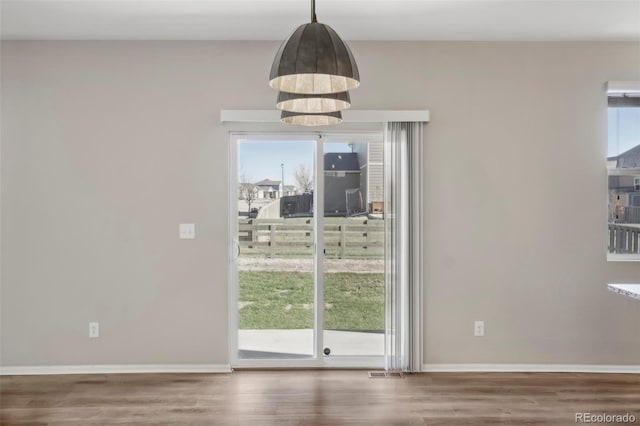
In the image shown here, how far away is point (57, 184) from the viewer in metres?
3.61

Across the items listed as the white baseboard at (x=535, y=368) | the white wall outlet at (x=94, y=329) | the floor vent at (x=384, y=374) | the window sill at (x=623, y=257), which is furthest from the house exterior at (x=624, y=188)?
the white wall outlet at (x=94, y=329)

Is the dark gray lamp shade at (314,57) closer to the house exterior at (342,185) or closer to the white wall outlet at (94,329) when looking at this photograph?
the house exterior at (342,185)

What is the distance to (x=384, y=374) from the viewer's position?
3.55 m

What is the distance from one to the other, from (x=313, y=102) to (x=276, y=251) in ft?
6.25

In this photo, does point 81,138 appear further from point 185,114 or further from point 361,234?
point 361,234

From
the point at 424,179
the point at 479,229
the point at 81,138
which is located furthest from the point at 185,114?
the point at 479,229

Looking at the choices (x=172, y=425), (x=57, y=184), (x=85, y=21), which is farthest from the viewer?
(x=57, y=184)

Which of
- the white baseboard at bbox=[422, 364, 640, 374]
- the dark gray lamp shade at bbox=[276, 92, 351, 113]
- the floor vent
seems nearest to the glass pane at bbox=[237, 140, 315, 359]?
the floor vent

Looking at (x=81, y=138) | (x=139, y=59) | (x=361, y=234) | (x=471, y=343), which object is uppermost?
(x=139, y=59)

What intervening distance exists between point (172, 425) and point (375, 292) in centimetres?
188

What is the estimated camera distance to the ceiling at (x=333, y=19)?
2.95 metres

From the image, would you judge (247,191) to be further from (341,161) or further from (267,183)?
(341,161)

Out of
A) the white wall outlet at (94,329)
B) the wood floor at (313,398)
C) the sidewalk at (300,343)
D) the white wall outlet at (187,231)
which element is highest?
the white wall outlet at (187,231)

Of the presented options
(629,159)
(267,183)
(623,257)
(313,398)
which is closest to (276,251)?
(267,183)
